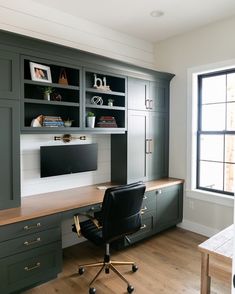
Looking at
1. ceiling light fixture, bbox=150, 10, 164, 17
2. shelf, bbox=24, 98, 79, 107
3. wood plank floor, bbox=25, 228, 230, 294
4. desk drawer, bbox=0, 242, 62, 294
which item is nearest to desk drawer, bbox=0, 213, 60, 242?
desk drawer, bbox=0, 242, 62, 294

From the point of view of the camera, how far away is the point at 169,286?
2.42m

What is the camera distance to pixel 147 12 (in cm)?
311

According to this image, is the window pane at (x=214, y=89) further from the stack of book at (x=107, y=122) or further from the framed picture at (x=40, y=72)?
the framed picture at (x=40, y=72)

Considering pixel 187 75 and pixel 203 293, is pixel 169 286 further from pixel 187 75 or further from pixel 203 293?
pixel 187 75

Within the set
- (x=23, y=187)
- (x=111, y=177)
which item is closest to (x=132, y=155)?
(x=111, y=177)

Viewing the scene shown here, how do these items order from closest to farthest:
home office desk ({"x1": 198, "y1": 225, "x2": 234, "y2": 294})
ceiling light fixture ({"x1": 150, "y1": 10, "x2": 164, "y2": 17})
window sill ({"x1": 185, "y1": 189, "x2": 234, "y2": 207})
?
home office desk ({"x1": 198, "y1": 225, "x2": 234, "y2": 294})
ceiling light fixture ({"x1": 150, "y1": 10, "x2": 164, "y2": 17})
window sill ({"x1": 185, "y1": 189, "x2": 234, "y2": 207})

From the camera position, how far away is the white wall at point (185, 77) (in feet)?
11.0

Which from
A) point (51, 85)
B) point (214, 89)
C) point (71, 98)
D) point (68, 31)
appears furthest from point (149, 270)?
point (68, 31)

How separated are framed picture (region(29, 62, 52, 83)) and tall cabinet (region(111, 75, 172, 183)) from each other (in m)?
1.13

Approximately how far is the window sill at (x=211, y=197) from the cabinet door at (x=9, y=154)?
2.47m

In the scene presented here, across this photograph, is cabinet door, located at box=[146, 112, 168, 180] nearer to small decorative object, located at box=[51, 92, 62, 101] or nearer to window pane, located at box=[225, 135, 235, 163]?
window pane, located at box=[225, 135, 235, 163]

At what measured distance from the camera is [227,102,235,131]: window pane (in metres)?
3.40

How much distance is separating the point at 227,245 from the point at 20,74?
225cm

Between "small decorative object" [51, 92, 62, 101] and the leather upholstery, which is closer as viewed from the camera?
the leather upholstery
